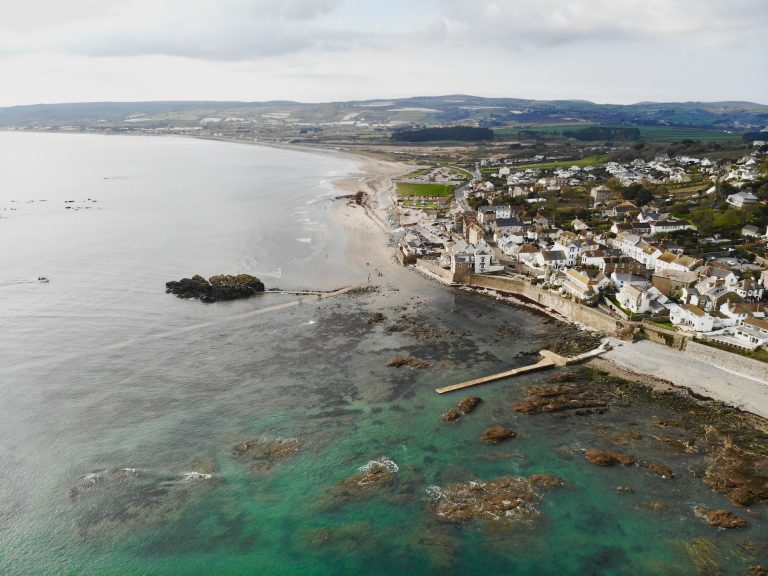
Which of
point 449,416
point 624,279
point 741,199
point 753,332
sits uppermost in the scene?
point 741,199

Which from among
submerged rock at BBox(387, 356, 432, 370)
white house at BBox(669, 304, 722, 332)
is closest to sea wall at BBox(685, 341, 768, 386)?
white house at BBox(669, 304, 722, 332)

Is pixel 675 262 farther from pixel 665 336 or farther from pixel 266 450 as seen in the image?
pixel 266 450

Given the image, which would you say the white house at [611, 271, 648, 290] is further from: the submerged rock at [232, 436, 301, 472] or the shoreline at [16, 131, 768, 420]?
the submerged rock at [232, 436, 301, 472]

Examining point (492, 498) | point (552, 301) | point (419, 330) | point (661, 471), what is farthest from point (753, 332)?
point (492, 498)

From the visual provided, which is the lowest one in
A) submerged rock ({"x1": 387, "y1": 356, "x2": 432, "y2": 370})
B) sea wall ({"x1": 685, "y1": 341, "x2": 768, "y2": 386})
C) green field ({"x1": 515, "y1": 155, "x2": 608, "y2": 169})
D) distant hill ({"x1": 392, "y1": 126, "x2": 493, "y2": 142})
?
submerged rock ({"x1": 387, "y1": 356, "x2": 432, "y2": 370})

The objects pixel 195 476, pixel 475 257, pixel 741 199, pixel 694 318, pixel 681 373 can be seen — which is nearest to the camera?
pixel 195 476

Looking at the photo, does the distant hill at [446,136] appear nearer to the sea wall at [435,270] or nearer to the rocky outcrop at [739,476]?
the sea wall at [435,270]
